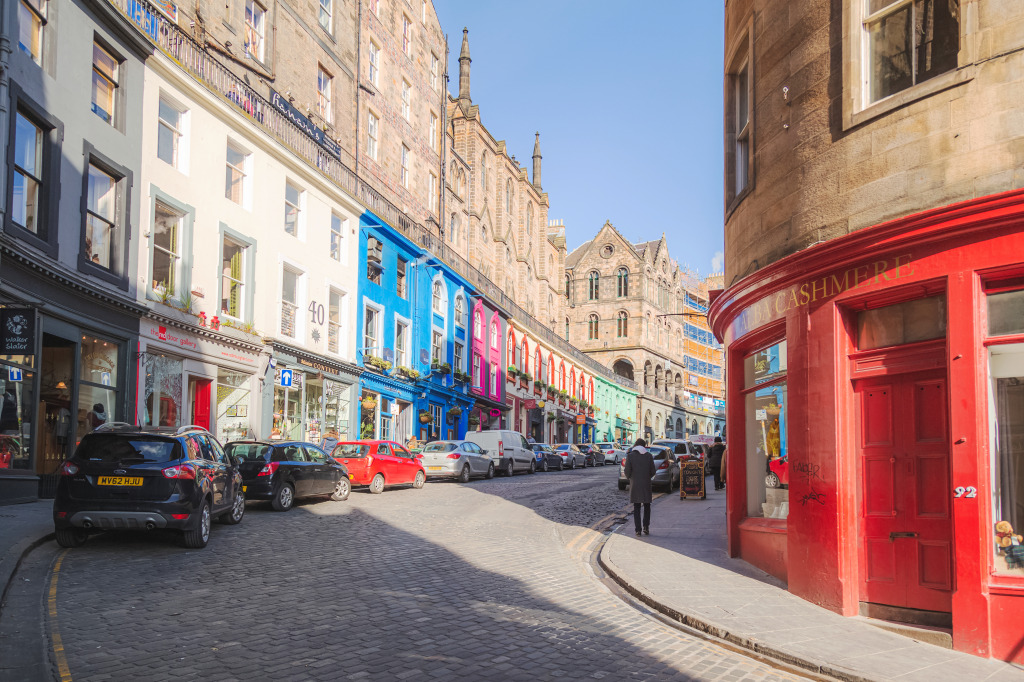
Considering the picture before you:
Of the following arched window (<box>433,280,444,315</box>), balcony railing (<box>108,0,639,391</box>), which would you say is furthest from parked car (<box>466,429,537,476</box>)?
balcony railing (<box>108,0,639,391</box>)

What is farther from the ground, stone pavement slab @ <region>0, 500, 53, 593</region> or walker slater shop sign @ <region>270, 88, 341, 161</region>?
walker slater shop sign @ <region>270, 88, 341, 161</region>

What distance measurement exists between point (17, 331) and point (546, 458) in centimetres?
2606

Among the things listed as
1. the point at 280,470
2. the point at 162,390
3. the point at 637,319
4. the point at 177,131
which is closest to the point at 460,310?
the point at 177,131

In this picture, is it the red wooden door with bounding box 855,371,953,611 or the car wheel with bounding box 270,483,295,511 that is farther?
the car wheel with bounding box 270,483,295,511

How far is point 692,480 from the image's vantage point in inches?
871

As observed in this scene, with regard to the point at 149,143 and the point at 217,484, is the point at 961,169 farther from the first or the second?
the point at 149,143

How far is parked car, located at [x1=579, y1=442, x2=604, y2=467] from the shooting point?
4534cm

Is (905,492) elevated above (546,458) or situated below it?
above

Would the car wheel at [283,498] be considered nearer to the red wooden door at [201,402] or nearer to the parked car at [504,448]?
the red wooden door at [201,402]

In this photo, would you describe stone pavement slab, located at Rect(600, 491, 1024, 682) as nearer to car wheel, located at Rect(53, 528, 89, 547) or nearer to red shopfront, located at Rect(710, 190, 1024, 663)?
red shopfront, located at Rect(710, 190, 1024, 663)

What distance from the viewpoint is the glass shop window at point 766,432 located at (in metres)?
10.8

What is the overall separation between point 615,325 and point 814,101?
74.3 m

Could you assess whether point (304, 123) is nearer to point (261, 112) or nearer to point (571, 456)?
point (261, 112)

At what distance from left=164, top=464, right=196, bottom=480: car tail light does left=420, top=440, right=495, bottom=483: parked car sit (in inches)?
561
